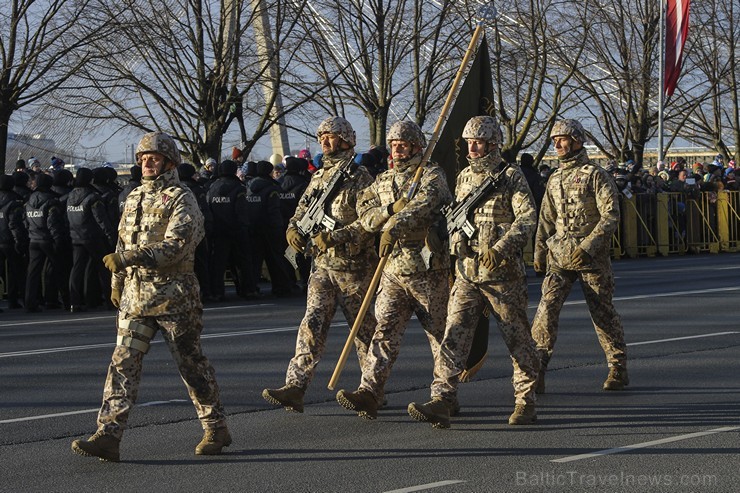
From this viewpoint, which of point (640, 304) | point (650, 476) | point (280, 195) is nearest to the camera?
point (650, 476)

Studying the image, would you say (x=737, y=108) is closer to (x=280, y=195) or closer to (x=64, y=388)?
(x=280, y=195)

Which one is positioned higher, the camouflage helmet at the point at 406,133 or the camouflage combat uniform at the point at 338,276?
the camouflage helmet at the point at 406,133

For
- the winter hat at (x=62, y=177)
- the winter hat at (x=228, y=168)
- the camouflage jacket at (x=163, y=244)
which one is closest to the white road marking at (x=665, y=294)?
the winter hat at (x=228, y=168)

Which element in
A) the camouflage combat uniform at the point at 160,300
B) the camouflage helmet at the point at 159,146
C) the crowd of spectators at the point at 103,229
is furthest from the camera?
the crowd of spectators at the point at 103,229

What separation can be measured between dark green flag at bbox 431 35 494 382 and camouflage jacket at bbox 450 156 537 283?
1053 millimetres

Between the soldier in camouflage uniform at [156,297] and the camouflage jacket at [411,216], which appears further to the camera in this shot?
the camouflage jacket at [411,216]

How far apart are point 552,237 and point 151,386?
11.0ft

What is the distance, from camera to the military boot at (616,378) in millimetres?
9859

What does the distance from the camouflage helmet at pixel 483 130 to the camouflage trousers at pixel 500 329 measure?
93cm

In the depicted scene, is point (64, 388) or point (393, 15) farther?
point (393, 15)

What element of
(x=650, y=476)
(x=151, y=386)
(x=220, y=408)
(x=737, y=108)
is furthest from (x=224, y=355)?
(x=737, y=108)

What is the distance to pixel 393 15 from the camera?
30844 millimetres

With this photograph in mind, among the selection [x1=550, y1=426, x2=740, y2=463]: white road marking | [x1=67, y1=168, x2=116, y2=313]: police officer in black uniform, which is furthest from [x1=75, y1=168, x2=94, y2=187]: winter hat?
[x1=550, y1=426, x2=740, y2=463]: white road marking

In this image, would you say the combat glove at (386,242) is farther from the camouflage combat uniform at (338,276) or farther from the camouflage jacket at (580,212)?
the camouflage jacket at (580,212)
